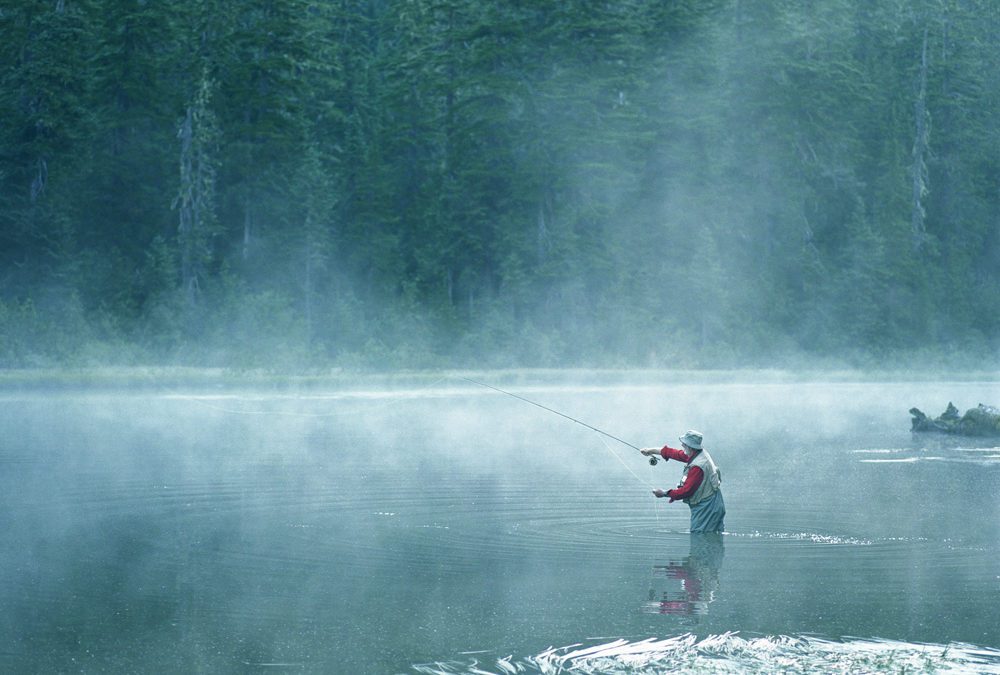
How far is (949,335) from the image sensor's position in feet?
228

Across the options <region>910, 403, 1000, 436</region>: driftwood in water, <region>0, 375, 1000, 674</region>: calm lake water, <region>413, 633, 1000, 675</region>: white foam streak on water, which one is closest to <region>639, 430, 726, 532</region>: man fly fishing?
<region>0, 375, 1000, 674</region>: calm lake water

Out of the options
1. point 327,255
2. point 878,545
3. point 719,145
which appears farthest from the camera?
point 719,145

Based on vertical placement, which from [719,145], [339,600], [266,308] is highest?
[719,145]

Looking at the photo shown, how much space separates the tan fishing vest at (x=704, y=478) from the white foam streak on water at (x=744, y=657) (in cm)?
516

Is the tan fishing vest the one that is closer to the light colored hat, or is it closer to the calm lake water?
the light colored hat

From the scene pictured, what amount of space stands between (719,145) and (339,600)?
56.3 meters

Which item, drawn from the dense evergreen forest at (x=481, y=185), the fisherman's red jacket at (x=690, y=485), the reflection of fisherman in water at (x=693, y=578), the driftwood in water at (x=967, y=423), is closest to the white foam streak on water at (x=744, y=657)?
the reflection of fisherman in water at (x=693, y=578)

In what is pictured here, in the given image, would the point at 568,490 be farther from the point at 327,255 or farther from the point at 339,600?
the point at 327,255

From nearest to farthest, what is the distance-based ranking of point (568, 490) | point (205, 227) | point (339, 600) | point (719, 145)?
point (339, 600) < point (568, 490) < point (205, 227) < point (719, 145)

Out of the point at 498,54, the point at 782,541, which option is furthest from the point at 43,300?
the point at 782,541

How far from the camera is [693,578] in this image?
13.9 m

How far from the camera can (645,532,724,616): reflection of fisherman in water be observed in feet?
41.1

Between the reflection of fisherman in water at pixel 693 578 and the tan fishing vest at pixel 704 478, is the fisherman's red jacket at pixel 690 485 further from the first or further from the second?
the reflection of fisherman in water at pixel 693 578

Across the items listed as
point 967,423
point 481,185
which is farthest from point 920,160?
point 967,423
